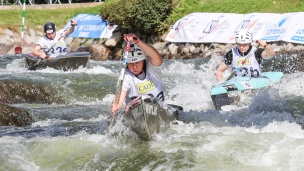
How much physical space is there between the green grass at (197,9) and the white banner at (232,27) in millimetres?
1730

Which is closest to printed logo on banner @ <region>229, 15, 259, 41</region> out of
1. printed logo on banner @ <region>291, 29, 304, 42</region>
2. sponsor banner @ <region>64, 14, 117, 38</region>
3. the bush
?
printed logo on banner @ <region>291, 29, 304, 42</region>

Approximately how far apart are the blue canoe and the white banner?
26.1 feet

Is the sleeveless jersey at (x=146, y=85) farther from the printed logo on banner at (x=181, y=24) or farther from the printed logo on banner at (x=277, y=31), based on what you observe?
the printed logo on banner at (x=181, y=24)

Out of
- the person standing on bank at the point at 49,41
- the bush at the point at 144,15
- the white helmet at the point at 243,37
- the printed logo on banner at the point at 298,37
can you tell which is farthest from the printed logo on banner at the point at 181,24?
the white helmet at the point at 243,37

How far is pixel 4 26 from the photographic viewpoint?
109 feet

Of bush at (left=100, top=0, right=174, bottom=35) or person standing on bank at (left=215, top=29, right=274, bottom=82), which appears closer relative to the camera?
person standing on bank at (left=215, top=29, right=274, bottom=82)

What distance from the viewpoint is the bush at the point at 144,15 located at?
26.5 m

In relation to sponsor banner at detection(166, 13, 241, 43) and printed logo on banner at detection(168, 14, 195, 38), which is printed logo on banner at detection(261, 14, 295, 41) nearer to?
sponsor banner at detection(166, 13, 241, 43)

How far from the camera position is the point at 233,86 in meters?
11.6

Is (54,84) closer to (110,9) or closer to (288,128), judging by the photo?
(288,128)

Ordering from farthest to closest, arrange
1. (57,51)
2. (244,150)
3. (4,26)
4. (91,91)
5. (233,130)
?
(4,26), (57,51), (91,91), (233,130), (244,150)

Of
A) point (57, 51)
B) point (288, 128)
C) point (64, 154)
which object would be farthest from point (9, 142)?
point (57, 51)

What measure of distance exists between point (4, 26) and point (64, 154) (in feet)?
86.3

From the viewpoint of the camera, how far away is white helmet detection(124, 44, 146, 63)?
8.34 metres
